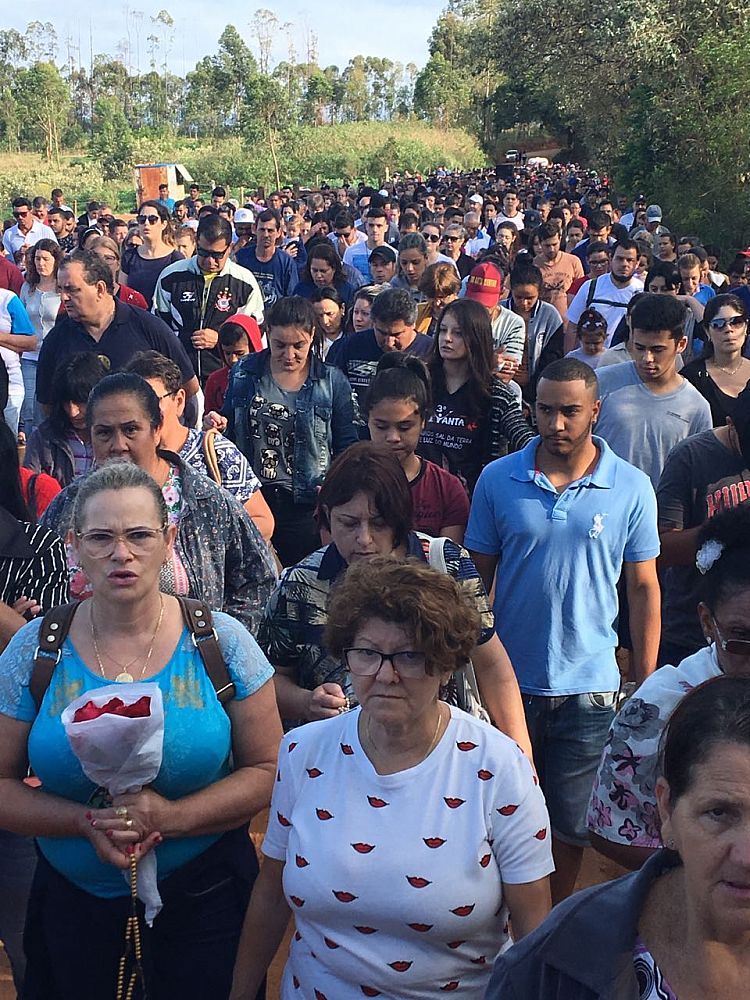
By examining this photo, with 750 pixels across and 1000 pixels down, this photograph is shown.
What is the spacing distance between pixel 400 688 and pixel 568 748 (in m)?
1.56

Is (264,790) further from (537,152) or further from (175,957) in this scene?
(537,152)

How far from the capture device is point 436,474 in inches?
176

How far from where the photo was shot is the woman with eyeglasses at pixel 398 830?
8.01ft

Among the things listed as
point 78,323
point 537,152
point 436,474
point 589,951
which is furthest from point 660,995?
point 537,152

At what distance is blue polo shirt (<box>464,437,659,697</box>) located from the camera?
12.8 feet

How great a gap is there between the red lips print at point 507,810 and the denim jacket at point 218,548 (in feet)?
4.54

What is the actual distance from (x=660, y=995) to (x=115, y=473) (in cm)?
182

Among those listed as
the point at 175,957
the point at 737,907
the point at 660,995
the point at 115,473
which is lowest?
the point at 175,957

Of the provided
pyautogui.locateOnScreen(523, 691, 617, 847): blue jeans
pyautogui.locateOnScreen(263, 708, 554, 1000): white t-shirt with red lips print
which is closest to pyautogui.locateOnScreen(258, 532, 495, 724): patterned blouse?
pyautogui.locateOnScreen(263, 708, 554, 1000): white t-shirt with red lips print

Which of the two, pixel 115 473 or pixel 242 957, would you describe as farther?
pixel 115 473

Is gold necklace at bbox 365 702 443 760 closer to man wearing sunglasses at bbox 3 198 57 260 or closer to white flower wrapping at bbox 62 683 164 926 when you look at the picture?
white flower wrapping at bbox 62 683 164 926

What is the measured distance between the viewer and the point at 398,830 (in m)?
2.46

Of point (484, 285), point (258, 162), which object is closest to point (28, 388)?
point (484, 285)

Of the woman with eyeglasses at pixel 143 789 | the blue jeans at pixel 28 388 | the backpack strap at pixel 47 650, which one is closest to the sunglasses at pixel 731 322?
the woman with eyeglasses at pixel 143 789
